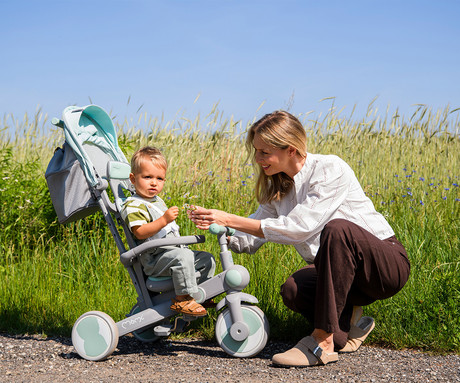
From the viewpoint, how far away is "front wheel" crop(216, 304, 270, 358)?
3.13 m

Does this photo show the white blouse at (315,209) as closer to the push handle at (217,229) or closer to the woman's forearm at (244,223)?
the woman's forearm at (244,223)

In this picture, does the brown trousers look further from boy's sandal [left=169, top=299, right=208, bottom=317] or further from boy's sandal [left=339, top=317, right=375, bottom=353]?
boy's sandal [left=169, top=299, right=208, bottom=317]

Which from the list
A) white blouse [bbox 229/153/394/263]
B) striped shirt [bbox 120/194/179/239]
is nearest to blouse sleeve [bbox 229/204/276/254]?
white blouse [bbox 229/153/394/263]

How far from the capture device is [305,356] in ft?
9.98

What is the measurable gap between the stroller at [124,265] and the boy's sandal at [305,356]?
163 mm

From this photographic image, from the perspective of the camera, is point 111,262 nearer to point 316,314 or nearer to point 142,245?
point 142,245

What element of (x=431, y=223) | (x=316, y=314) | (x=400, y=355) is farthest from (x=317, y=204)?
(x=431, y=223)

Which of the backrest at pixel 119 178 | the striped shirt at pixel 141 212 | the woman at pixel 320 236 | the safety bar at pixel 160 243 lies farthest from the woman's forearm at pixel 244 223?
the backrest at pixel 119 178

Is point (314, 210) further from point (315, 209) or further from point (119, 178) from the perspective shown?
point (119, 178)

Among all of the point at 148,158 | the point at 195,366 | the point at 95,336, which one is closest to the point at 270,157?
the point at 148,158

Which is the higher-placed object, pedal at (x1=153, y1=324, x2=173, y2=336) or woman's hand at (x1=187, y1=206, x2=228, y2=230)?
woman's hand at (x1=187, y1=206, x2=228, y2=230)

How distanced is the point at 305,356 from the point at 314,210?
2.69ft

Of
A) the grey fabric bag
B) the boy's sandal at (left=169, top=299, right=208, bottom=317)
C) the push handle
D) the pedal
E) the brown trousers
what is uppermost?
the grey fabric bag

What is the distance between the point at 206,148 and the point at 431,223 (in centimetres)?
300
